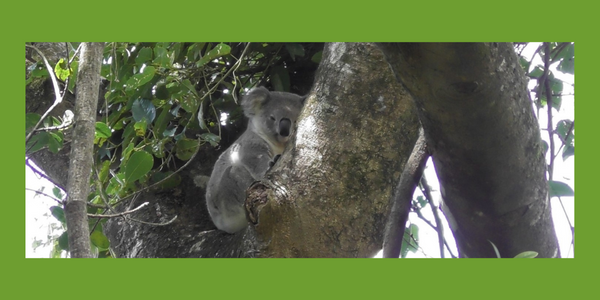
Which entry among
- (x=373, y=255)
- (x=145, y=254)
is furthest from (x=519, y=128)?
(x=145, y=254)

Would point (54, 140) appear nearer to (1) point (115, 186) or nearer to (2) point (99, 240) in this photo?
(2) point (99, 240)

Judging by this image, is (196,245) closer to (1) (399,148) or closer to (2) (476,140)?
(1) (399,148)

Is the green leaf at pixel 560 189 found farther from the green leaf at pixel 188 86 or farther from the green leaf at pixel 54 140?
the green leaf at pixel 54 140

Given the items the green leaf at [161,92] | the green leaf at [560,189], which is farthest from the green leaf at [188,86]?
the green leaf at [560,189]

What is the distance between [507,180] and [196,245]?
1.71 metres

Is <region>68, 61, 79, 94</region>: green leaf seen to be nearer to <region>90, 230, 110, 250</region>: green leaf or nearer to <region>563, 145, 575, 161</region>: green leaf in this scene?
<region>90, 230, 110, 250</region>: green leaf

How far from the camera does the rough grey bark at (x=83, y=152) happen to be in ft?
3.82

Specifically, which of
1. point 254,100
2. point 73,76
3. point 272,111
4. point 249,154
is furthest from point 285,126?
point 73,76

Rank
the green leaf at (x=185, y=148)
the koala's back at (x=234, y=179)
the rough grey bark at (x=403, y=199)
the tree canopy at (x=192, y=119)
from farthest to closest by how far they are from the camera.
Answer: the koala's back at (x=234, y=179), the green leaf at (x=185, y=148), the rough grey bark at (x=403, y=199), the tree canopy at (x=192, y=119)

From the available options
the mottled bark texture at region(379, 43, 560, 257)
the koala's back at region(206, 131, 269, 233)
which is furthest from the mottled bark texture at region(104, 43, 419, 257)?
the koala's back at region(206, 131, 269, 233)

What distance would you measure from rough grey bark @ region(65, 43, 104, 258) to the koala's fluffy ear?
2302 mm

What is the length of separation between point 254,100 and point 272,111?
0.61 ft

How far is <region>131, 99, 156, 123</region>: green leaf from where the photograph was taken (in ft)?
10.0

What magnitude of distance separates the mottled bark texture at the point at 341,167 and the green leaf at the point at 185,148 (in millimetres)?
1238
